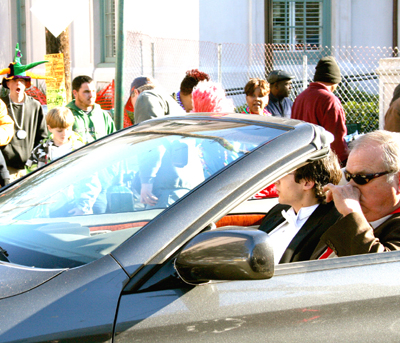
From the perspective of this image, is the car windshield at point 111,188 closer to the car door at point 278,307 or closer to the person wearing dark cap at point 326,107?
the car door at point 278,307

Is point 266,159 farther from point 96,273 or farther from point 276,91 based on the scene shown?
point 276,91

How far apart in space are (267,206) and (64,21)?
2490 millimetres

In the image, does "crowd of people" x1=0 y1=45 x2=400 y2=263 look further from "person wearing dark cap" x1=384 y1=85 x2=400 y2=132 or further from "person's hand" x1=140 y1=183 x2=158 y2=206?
"person wearing dark cap" x1=384 y1=85 x2=400 y2=132

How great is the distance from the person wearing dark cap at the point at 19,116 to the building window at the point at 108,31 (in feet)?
32.5

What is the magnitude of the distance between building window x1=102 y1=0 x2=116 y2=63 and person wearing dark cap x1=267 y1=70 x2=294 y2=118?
945 centimetres

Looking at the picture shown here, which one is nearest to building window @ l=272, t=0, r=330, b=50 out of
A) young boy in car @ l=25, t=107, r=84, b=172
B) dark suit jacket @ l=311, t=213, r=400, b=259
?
young boy in car @ l=25, t=107, r=84, b=172

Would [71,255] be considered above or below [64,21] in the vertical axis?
below

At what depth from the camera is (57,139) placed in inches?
181

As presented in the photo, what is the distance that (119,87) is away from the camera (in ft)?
14.6

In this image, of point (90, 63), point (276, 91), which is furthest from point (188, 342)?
point (90, 63)

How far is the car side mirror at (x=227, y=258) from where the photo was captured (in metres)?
1.59

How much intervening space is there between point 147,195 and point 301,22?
540 inches

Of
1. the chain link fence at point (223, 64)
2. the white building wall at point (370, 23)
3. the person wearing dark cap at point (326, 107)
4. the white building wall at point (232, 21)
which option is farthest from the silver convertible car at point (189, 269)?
the white building wall at point (370, 23)

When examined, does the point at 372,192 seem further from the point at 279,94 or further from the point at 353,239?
the point at 279,94
